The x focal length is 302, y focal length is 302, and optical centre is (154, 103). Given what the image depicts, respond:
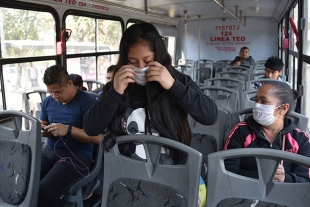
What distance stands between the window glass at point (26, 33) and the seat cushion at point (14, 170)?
163cm

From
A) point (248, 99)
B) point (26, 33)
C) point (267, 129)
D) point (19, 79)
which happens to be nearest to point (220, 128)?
point (267, 129)

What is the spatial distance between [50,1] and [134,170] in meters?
3.05

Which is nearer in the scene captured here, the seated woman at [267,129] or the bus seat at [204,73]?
the seated woman at [267,129]

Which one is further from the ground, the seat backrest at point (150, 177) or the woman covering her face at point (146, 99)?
the woman covering her face at point (146, 99)

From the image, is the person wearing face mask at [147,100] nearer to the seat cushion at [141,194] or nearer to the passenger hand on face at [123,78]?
the passenger hand on face at [123,78]

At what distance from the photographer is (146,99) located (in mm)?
1358

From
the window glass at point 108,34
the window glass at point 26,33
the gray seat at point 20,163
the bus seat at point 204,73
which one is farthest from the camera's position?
the bus seat at point 204,73

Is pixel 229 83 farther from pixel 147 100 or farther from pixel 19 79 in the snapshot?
pixel 147 100

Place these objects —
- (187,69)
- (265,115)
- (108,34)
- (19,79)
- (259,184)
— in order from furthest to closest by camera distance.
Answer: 1. (187,69)
2. (108,34)
3. (19,79)
4. (265,115)
5. (259,184)

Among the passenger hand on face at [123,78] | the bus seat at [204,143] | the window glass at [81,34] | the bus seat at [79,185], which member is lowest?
the bus seat at [79,185]

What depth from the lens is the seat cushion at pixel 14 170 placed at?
5.65 feet

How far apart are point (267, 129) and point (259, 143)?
0.10m

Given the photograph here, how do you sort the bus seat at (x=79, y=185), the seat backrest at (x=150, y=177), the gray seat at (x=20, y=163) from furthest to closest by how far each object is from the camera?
the bus seat at (x=79, y=185), the gray seat at (x=20, y=163), the seat backrest at (x=150, y=177)

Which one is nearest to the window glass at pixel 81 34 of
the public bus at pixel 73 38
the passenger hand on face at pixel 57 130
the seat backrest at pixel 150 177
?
the public bus at pixel 73 38
